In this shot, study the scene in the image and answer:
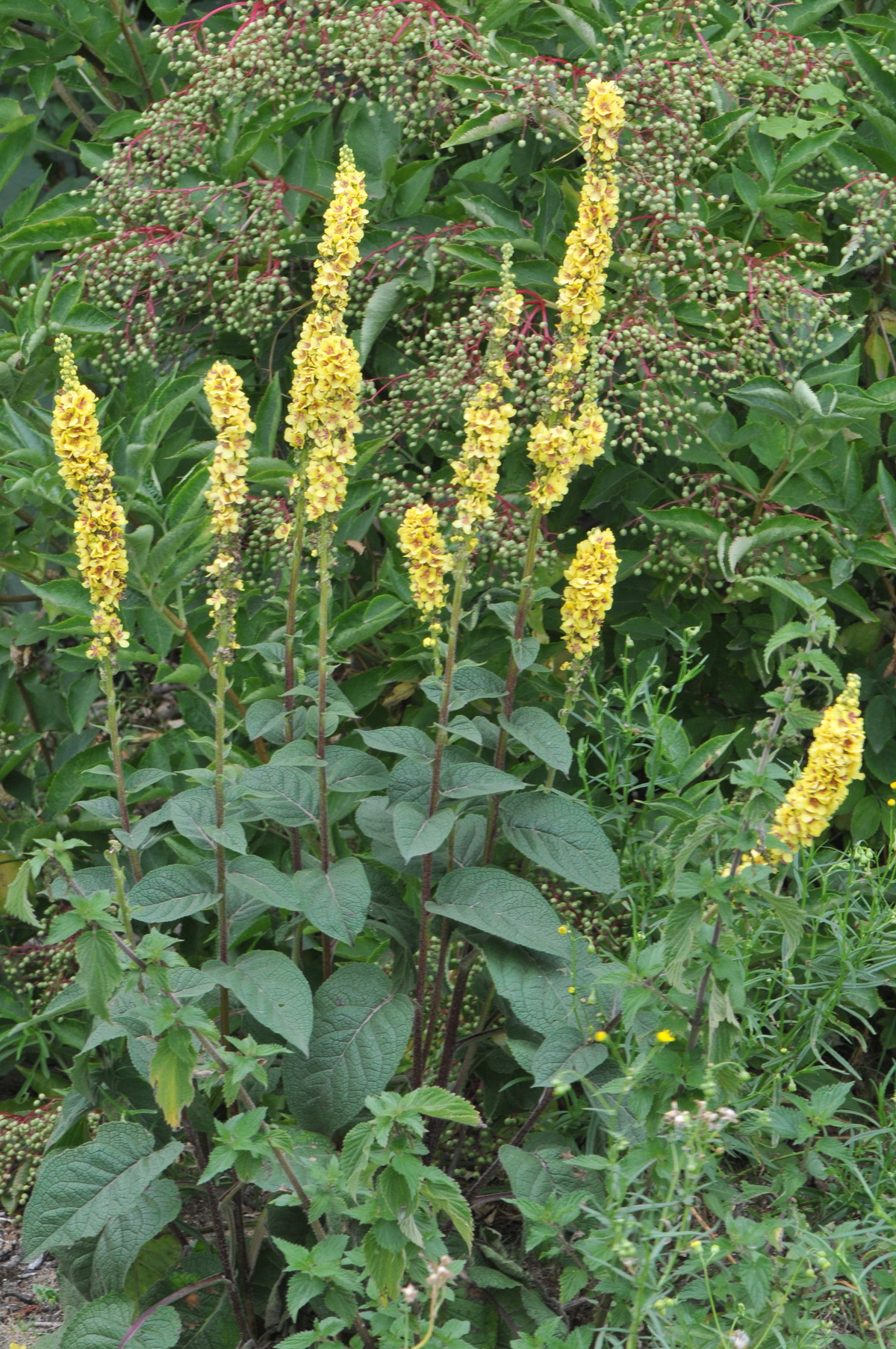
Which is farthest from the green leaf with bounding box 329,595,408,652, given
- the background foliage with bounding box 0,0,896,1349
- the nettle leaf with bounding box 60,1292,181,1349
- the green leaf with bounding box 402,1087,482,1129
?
the nettle leaf with bounding box 60,1292,181,1349

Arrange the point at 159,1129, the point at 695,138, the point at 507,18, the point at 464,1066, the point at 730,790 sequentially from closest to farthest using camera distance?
the point at 159,1129, the point at 464,1066, the point at 695,138, the point at 507,18, the point at 730,790

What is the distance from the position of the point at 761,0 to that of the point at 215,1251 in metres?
2.61

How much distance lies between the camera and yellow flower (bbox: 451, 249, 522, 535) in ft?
6.36

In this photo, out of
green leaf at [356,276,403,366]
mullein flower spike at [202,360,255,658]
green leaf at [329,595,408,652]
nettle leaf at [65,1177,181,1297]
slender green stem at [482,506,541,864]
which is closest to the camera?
mullein flower spike at [202,360,255,658]

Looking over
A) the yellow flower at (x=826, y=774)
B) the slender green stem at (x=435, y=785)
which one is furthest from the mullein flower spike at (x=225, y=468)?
the yellow flower at (x=826, y=774)

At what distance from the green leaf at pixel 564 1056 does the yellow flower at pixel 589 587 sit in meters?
0.59

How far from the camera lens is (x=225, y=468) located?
1931 millimetres

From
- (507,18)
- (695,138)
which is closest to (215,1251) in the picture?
(695,138)

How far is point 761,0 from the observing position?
283 centimetres

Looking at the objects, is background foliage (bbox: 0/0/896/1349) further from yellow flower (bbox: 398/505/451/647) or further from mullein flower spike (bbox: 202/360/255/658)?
mullein flower spike (bbox: 202/360/255/658)

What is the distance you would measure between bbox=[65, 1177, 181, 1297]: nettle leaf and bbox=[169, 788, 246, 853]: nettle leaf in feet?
1.72

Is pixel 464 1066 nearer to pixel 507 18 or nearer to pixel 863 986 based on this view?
pixel 863 986

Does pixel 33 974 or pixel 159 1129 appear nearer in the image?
pixel 159 1129

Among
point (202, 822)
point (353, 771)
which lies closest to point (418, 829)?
point (353, 771)
